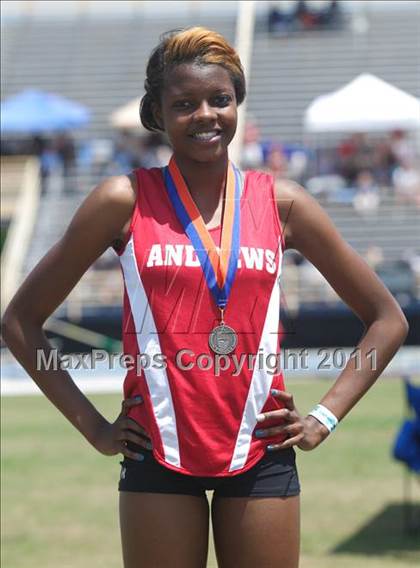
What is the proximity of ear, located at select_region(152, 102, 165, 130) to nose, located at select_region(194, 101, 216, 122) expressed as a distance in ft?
0.53

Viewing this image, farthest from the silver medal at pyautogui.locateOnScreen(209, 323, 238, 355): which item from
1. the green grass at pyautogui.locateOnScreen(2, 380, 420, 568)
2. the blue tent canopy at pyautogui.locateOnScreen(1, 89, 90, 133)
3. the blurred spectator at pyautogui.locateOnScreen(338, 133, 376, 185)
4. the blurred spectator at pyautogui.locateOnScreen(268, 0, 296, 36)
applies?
the blurred spectator at pyautogui.locateOnScreen(268, 0, 296, 36)

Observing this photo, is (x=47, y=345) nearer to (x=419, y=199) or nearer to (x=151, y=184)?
(x=151, y=184)

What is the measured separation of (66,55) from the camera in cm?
2723

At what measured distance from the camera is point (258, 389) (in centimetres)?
300

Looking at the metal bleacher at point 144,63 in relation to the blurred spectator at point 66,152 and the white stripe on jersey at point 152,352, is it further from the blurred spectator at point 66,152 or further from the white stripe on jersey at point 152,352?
the white stripe on jersey at point 152,352

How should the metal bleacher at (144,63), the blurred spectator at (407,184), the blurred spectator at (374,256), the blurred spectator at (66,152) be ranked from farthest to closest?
the metal bleacher at (144,63), the blurred spectator at (66,152), the blurred spectator at (407,184), the blurred spectator at (374,256)

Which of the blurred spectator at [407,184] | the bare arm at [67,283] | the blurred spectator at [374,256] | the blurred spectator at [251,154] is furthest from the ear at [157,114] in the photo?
the blurred spectator at [407,184]

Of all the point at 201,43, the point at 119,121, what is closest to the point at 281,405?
the point at 201,43

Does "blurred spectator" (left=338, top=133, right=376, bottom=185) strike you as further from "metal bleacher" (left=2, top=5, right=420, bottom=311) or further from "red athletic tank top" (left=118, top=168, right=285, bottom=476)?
"red athletic tank top" (left=118, top=168, right=285, bottom=476)

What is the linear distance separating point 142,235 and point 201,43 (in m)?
0.50

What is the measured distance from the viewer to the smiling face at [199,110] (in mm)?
3037

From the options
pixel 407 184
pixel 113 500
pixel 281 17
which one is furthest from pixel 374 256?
pixel 113 500

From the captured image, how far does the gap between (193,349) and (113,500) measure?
5220mm

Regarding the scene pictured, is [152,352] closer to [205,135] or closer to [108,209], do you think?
[108,209]
